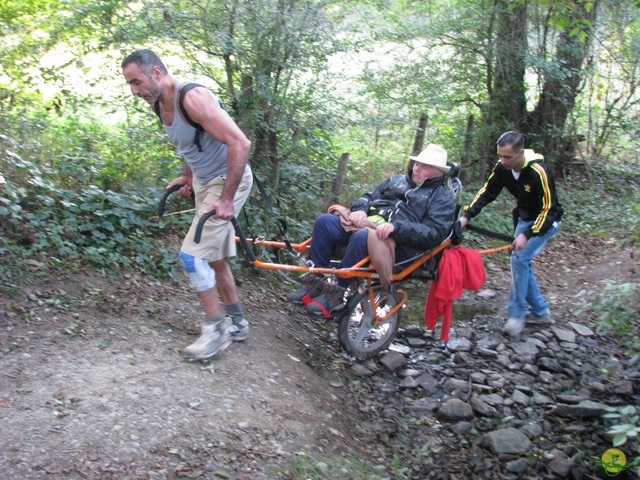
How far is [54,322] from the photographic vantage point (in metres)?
4.71

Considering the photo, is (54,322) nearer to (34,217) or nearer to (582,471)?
(34,217)

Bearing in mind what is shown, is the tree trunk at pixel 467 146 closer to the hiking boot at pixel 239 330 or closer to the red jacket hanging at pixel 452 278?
the red jacket hanging at pixel 452 278

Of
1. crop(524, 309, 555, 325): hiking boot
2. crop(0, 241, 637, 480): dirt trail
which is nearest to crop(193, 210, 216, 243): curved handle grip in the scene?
crop(0, 241, 637, 480): dirt trail

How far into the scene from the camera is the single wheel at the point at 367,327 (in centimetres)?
539

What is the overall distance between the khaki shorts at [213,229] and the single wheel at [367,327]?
1.27 meters

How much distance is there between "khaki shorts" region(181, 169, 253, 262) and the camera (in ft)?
14.2

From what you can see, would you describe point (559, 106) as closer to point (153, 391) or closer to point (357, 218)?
point (357, 218)

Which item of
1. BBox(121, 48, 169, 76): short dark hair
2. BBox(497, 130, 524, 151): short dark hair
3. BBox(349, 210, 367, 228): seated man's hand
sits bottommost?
BBox(349, 210, 367, 228): seated man's hand

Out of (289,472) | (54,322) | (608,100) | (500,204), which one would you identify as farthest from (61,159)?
(608,100)

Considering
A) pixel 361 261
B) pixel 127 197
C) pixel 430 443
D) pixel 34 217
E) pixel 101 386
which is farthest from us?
pixel 127 197

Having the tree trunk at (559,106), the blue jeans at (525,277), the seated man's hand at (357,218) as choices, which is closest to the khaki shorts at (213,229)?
the seated man's hand at (357,218)

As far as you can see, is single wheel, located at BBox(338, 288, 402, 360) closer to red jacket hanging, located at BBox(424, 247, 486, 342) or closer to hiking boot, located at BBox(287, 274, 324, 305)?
hiking boot, located at BBox(287, 274, 324, 305)

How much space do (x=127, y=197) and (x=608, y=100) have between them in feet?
36.1

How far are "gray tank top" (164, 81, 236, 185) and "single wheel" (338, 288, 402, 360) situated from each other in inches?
65.1
